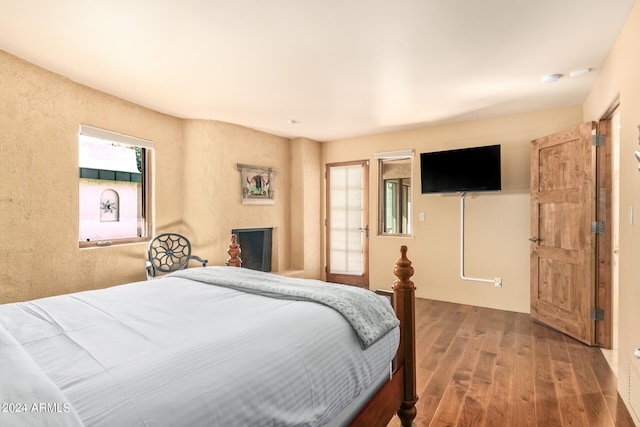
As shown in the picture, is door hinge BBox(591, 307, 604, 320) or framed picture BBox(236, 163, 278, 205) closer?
door hinge BBox(591, 307, 604, 320)

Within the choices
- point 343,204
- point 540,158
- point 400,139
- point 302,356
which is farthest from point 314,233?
point 302,356

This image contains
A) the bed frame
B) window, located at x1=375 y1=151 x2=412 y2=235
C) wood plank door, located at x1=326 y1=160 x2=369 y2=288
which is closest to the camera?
the bed frame

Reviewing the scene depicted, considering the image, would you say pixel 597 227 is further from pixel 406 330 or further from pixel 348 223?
pixel 348 223

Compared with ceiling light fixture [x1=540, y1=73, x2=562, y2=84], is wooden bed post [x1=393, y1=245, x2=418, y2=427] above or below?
below

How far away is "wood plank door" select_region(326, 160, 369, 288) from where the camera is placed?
532 cm

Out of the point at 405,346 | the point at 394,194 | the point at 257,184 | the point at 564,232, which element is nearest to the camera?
the point at 405,346

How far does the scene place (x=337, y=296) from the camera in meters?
1.61

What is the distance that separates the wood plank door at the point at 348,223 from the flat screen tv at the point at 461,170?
1.11 metres

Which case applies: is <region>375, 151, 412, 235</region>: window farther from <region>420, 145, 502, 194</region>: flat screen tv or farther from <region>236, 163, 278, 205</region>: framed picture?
<region>236, 163, 278, 205</region>: framed picture

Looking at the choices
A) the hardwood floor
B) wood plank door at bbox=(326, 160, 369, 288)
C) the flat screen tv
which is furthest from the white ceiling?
the hardwood floor

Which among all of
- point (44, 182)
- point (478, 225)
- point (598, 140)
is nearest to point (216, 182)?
point (44, 182)

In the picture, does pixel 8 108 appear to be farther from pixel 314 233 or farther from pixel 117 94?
pixel 314 233

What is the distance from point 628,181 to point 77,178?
4316 millimetres

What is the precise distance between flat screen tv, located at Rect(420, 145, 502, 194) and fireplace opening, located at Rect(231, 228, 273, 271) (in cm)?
Result: 240
